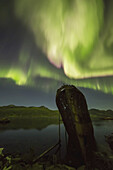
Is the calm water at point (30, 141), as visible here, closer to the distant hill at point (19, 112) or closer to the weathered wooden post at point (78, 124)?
the weathered wooden post at point (78, 124)

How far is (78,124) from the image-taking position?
9.86m

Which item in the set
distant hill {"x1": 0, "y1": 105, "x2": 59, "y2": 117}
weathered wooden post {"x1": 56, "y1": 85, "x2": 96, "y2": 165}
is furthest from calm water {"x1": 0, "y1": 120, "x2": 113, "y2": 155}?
A: distant hill {"x1": 0, "y1": 105, "x2": 59, "y2": 117}

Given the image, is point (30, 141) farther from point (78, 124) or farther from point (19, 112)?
point (19, 112)

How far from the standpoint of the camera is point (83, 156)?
30.7ft

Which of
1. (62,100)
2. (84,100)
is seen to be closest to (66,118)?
(62,100)

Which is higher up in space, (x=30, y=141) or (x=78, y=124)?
(x=78, y=124)

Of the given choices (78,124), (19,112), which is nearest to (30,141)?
(78,124)

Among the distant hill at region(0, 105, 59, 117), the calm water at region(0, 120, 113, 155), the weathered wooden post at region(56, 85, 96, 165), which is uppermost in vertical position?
the distant hill at region(0, 105, 59, 117)

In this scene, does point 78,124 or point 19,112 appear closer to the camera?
point 78,124

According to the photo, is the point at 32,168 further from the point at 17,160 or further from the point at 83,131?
the point at 83,131

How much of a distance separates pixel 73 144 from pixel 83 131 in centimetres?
259

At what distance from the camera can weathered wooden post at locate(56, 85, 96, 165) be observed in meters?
9.51

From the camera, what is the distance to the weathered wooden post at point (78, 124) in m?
9.51

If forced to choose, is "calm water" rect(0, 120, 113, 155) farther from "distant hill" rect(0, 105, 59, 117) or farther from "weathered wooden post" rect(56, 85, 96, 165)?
"distant hill" rect(0, 105, 59, 117)
